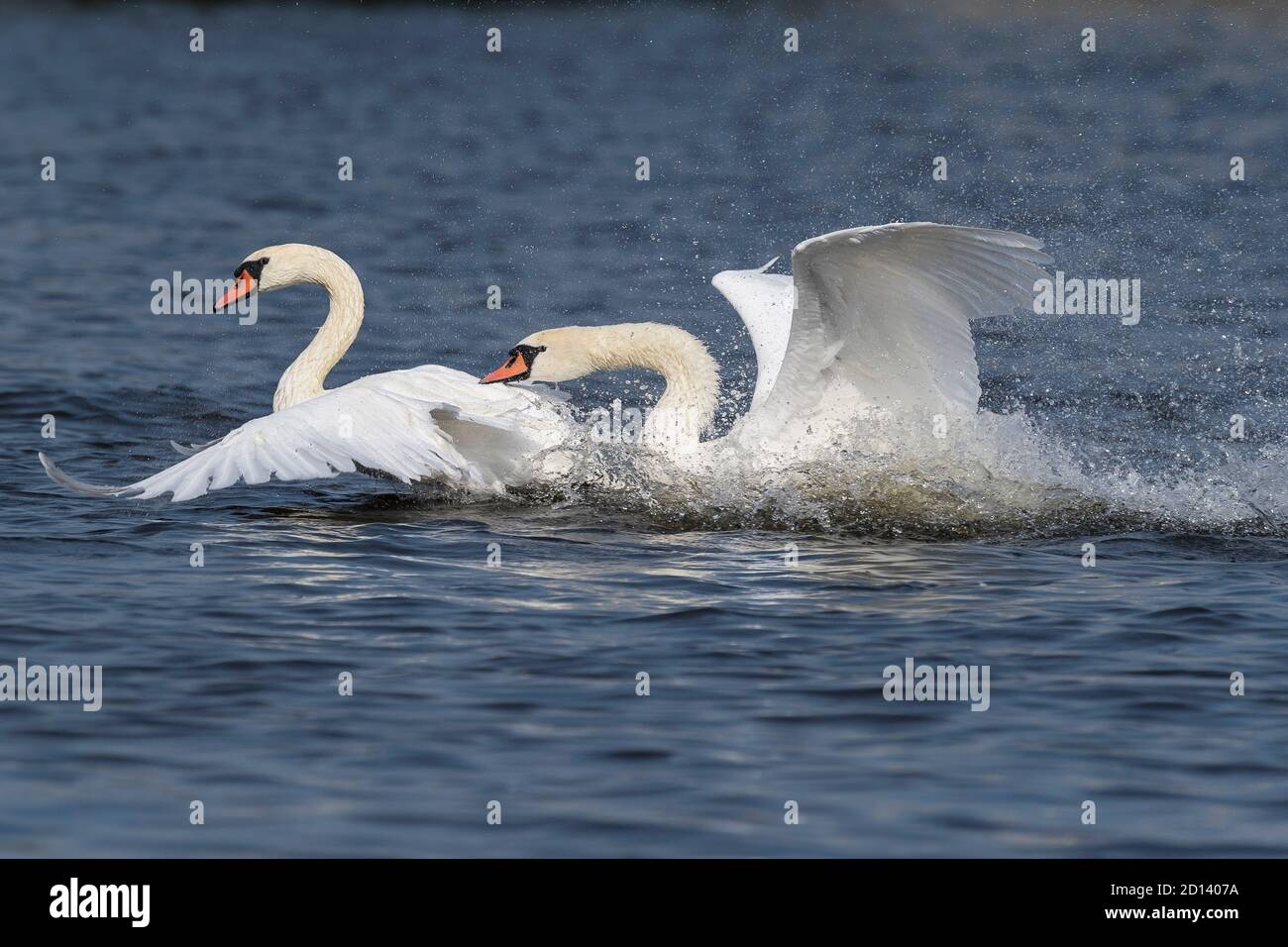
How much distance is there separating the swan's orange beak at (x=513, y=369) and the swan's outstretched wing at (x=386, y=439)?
9 cm

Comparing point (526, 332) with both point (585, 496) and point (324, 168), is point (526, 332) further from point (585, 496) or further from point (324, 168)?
point (324, 168)

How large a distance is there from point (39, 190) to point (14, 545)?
1386 cm

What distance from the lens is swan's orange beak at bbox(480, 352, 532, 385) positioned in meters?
10.2

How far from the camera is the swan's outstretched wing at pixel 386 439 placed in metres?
8.79

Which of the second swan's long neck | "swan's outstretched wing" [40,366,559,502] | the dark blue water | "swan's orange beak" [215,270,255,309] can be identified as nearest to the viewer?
the dark blue water

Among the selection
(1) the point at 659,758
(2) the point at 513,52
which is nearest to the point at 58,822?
(1) the point at 659,758

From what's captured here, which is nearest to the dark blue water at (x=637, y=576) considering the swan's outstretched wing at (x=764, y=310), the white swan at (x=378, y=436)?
the white swan at (x=378, y=436)

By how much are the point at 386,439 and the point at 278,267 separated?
2.65 m

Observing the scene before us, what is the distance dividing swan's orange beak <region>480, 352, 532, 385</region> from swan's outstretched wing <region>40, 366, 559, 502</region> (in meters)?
0.09

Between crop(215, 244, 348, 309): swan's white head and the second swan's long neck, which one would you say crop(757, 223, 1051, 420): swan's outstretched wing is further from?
crop(215, 244, 348, 309): swan's white head

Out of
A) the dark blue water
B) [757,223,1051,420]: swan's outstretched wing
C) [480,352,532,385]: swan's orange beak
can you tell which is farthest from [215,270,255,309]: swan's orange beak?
[757,223,1051,420]: swan's outstretched wing

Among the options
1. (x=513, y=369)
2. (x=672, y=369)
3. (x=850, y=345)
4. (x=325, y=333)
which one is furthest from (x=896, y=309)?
(x=325, y=333)

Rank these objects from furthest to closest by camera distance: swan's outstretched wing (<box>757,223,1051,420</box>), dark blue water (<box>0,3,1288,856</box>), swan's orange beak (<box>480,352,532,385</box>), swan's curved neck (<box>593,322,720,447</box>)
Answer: swan's orange beak (<box>480,352,532,385</box>) < swan's curved neck (<box>593,322,720,447</box>) < swan's outstretched wing (<box>757,223,1051,420</box>) < dark blue water (<box>0,3,1288,856</box>)
